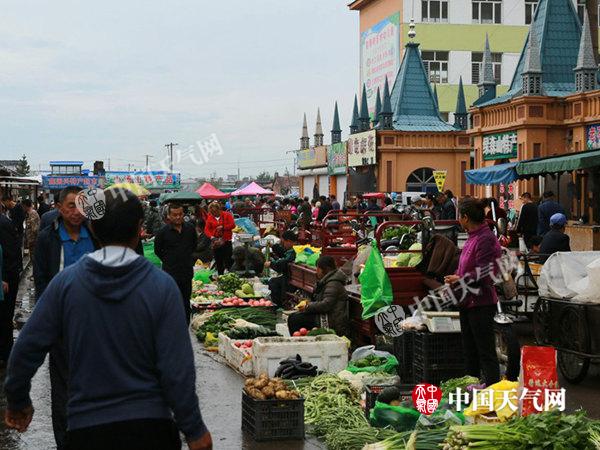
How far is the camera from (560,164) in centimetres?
1859

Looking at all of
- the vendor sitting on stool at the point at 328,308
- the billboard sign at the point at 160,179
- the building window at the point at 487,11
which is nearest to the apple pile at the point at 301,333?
the vendor sitting on stool at the point at 328,308

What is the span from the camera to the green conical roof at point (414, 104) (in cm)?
4412

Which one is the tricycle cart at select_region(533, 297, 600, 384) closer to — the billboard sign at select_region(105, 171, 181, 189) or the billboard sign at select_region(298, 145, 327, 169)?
the billboard sign at select_region(298, 145, 327, 169)

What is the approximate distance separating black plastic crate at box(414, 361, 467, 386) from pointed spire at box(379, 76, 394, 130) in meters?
33.7

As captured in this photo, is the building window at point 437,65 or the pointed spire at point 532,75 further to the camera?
the building window at point 437,65

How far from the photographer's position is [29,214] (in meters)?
20.0


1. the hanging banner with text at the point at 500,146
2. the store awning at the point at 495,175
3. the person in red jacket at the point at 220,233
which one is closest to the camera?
the person in red jacket at the point at 220,233

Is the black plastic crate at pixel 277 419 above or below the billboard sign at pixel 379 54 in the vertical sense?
→ below

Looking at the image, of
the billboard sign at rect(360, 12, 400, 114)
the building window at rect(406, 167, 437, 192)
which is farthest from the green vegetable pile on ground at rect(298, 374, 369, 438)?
the billboard sign at rect(360, 12, 400, 114)

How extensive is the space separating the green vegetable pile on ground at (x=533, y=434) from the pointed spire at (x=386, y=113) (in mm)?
36784

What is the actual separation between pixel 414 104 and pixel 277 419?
124ft

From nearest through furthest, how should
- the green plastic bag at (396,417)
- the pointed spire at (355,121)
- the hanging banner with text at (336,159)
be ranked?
1. the green plastic bag at (396,417)
2. the pointed spire at (355,121)
3. the hanging banner with text at (336,159)

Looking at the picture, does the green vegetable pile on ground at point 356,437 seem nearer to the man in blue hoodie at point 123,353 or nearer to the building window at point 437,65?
the man in blue hoodie at point 123,353

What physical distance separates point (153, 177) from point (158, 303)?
63.4 metres
